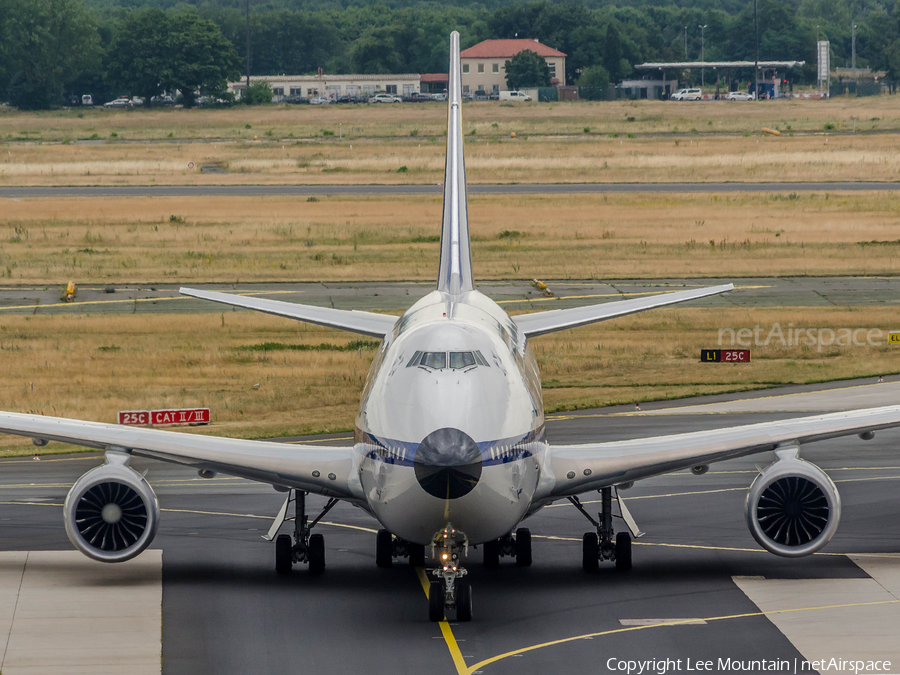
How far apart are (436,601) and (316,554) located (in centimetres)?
472

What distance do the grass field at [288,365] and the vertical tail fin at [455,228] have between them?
42.8 ft

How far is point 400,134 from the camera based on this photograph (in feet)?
589

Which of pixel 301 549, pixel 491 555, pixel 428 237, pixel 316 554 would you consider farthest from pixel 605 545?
pixel 428 237

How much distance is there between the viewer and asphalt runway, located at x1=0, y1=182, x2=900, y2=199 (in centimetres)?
11600

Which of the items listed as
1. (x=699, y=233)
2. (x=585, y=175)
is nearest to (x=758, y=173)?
(x=585, y=175)

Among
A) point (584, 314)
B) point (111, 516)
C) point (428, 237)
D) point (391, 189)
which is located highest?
point (391, 189)

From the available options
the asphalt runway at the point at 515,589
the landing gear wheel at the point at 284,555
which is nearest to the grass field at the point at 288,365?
the asphalt runway at the point at 515,589

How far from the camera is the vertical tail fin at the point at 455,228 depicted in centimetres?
3234

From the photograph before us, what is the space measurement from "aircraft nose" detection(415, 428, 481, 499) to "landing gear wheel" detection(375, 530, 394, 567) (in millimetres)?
6863

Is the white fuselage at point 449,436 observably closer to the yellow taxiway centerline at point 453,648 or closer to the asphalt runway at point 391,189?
the yellow taxiway centerline at point 453,648

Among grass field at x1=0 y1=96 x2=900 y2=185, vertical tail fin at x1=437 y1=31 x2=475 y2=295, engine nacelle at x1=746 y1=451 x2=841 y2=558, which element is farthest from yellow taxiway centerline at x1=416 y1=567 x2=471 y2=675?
grass field at x1=0 y1=96 x2=900 y2=185

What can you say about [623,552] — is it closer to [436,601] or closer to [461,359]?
[436,601]

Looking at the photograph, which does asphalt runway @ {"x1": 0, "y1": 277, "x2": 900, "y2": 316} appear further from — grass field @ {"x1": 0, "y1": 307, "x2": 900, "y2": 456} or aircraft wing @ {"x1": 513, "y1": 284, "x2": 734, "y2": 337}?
aircraft wing @ {"x1": 513, "y1": 284, "x2": 734, "y2": 337}

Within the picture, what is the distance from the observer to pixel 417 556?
29.2 m
